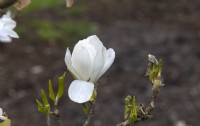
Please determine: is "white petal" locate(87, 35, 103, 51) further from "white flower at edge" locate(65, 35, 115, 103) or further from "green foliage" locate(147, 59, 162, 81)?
"green foliage" locate(147, 59, 162, 81)

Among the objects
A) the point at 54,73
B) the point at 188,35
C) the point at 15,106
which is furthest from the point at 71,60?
the point at 188,35

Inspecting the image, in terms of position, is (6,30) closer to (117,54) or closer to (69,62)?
(69,62)

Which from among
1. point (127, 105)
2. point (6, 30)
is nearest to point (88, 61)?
point (127, 105)

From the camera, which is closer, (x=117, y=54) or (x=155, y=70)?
(x=155, y=70)

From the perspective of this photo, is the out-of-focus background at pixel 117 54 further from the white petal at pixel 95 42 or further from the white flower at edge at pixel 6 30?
the white petal at pixel 95 42

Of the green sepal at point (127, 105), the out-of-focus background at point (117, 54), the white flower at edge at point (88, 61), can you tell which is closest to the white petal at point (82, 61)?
the white flower at edge at point (88, 61)

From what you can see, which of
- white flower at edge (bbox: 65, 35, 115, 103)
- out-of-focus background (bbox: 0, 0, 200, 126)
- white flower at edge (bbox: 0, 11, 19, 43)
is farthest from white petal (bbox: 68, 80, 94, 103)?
out-of-focus background (bbox: 0, 0, 200, 126)

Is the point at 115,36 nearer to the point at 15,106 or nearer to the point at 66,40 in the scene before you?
the point at 66,40
